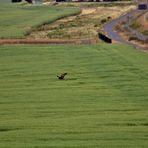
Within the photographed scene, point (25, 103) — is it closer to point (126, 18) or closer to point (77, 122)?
point (77, 122)

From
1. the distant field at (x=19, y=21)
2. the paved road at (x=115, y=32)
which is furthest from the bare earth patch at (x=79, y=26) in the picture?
the distant field at (x=19, y=21)

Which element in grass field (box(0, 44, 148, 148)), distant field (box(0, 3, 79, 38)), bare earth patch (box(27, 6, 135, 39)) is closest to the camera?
grass field (box(0, 44, 148, 148))

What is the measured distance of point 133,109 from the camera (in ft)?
63.7

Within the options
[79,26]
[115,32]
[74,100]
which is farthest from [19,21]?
[74,100]

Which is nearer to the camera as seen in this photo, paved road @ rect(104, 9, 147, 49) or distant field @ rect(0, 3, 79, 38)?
paved road @ rect(104, 9, 147, 49)

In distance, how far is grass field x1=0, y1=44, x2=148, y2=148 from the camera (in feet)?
51.4

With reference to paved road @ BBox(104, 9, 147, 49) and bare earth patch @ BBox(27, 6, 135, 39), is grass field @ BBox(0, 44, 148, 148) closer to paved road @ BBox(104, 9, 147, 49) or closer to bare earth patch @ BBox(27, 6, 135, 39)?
paved road @ BBox(104, 9, 147, 49)

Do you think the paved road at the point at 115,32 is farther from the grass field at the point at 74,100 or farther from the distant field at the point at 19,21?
the grass field at the point at 74,100

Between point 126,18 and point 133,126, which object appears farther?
point 126,18

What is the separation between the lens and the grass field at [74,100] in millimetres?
15672

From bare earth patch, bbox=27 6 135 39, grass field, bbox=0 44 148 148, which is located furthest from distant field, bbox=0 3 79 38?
grass field, bbox=0 44 148 148

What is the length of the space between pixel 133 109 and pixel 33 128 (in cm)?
435

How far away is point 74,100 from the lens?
21.2m

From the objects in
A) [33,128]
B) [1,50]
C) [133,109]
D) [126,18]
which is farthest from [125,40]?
[33,128]
